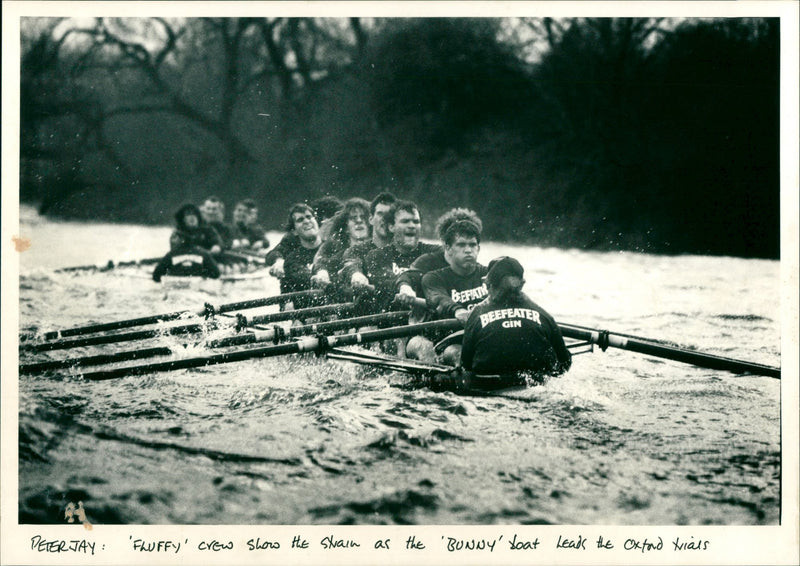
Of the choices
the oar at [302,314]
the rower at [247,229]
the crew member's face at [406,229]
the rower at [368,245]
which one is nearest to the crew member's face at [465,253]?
the crew member's face at [406,229]

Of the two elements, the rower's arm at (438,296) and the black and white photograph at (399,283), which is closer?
the black and white photograph at (399,283)

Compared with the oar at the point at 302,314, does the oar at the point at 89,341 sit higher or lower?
lower

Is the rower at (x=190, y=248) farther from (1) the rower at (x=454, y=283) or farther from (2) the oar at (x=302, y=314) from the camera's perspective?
(1) the rower at (x=454, y=283)

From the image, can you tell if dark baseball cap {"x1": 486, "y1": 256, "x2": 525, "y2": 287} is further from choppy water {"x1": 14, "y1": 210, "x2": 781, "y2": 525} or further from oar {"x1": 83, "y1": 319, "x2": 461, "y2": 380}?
oar {"x1": 83, "y1": 319, "x2": 461, "y2": 380}

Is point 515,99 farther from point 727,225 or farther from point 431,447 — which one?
point 431,447

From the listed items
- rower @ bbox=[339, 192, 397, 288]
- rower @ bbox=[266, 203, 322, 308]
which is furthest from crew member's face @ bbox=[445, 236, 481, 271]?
rower @ bbox=[266, 203, 322, 308]

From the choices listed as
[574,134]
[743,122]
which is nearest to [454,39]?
[574,134]
